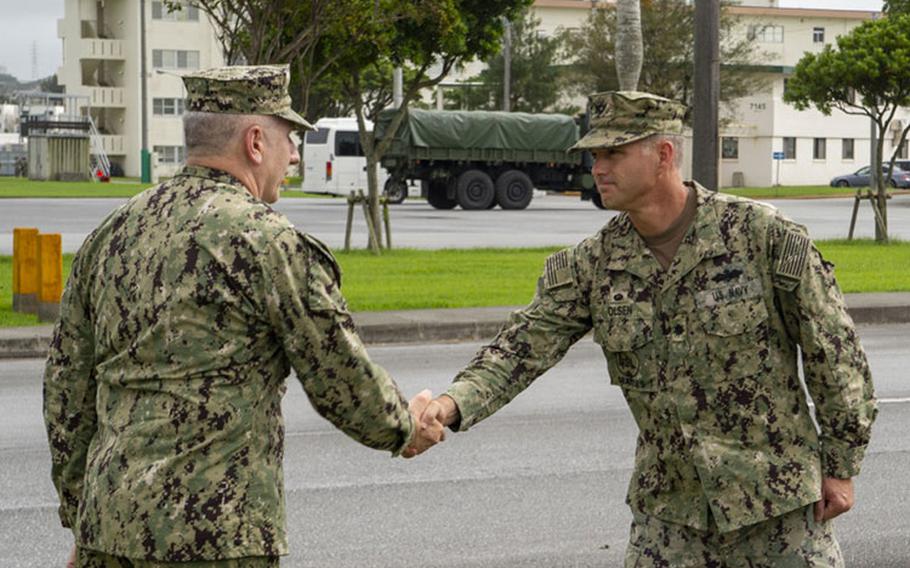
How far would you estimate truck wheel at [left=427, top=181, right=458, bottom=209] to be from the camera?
1693 inches

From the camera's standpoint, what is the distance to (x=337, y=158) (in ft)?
164

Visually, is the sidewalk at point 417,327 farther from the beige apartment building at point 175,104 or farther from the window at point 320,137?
the beige apartment building at point 175,104

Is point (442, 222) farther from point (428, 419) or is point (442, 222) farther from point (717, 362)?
point (717, 362)

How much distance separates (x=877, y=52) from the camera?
Answer: 28.5 m

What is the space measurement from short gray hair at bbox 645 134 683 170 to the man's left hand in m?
0.96

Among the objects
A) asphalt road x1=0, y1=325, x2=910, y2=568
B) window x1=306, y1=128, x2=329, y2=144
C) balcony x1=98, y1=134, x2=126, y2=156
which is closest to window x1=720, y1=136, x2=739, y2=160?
balcony x1=98, y1=134, x2=126, y2=156

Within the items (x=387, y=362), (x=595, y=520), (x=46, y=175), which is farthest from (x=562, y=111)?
(x=595, y=520)

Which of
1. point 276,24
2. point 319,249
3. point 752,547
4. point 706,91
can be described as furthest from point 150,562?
point 276,24

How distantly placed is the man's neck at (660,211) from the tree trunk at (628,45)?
577 inches

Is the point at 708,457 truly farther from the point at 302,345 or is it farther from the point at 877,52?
the point at 877,52

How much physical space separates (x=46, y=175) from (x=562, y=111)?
23.4 metres

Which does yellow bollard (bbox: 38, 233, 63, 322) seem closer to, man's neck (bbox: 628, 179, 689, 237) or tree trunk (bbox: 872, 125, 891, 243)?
man's neck (bbox: 628, 179, 689, 237)

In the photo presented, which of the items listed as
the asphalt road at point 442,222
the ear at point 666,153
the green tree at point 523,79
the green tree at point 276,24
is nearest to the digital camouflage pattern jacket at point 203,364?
the ear at point 666,153

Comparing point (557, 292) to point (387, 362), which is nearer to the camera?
point (557, 292)
